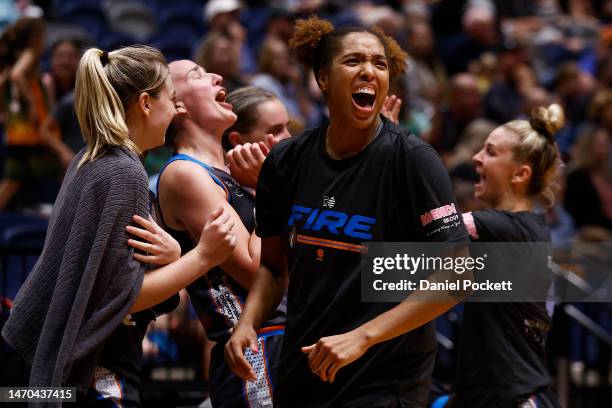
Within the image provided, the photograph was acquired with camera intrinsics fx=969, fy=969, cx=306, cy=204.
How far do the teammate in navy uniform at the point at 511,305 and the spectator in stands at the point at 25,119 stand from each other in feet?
13.9

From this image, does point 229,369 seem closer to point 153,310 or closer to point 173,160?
point 153,310

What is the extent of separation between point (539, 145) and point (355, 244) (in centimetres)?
136

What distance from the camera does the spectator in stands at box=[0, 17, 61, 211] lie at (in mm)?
7336

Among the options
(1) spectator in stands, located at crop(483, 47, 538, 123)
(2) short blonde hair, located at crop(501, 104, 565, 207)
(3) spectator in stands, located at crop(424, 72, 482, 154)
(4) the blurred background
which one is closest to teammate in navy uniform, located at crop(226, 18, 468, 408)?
(2) short blonde hair, located at crop(501, 104, 565, 207)

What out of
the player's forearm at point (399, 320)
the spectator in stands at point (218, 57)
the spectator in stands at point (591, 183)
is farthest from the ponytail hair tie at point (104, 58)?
the spectator in stands at point (591, 183)

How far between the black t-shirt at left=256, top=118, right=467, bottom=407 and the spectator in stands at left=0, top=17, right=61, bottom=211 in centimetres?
460

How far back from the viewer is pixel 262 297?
347cm

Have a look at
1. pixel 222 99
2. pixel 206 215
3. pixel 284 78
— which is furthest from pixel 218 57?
pixel 206 215

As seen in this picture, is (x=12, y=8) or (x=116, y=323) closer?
(x=116, y=323)

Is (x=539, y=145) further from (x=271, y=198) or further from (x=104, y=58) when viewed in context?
(x=104, y=58)

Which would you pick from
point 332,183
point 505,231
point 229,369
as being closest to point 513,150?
point 505,231

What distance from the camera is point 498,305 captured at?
391 centimetres

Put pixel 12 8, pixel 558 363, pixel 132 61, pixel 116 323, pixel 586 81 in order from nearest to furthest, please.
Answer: pixel 116 323 < pixel 132 61 < pixel 558 363 < pixel 12 8 < pixel 586 81

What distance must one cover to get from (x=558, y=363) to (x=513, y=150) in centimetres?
206
